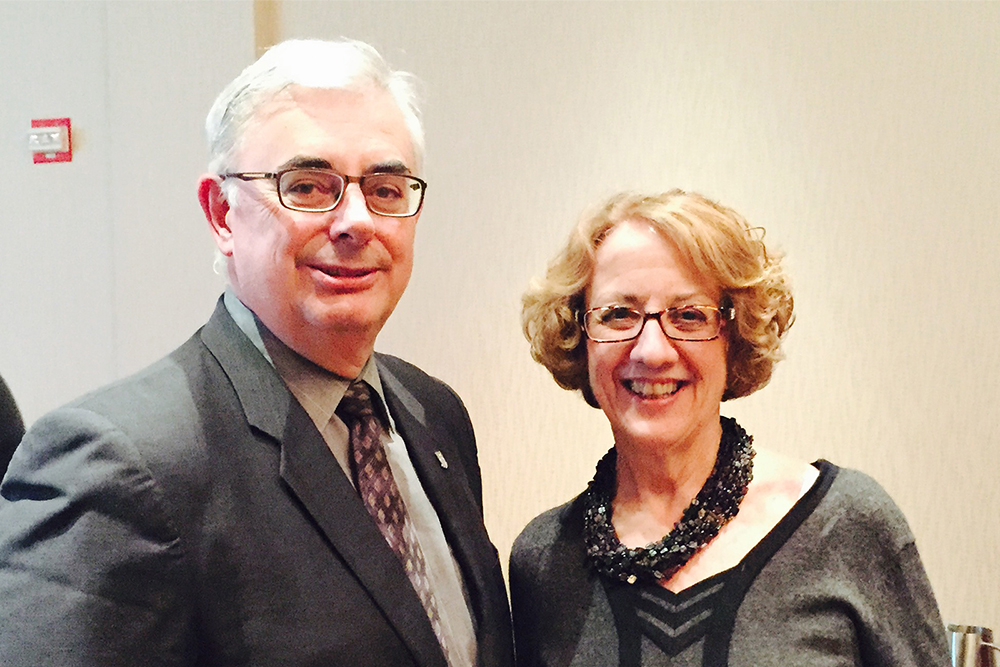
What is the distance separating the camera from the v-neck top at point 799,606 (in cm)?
132

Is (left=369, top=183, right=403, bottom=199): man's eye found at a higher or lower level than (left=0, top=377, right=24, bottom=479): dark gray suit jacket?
higher

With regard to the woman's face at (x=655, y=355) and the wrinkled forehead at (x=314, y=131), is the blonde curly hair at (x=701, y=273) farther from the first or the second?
the wrinkled forehead at (x=314, y=131)

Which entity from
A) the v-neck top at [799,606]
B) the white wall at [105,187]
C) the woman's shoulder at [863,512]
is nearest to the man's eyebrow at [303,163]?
the v-neck top at [799,606]

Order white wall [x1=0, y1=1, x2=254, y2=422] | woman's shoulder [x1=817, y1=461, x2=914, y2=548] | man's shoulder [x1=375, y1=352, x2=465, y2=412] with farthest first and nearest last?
1. white wall [x1=0, y1=1, x2=254, y2=422]
2. man's shoulder [x1=375, y1=352, x2=465, y2=412]
3. woman's shoulder [x1=817, y1=461, x2=914, y2=548]

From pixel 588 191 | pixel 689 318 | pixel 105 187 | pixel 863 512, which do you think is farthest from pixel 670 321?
pixel 105 187

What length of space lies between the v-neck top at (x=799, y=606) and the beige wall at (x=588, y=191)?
40.1 inches

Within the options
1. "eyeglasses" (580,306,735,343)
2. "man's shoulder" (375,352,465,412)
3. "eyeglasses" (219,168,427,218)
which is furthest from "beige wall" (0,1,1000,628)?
"eyeglasses" (219,168,427,218)

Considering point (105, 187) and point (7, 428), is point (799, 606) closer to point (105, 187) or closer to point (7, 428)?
point (7, 428)

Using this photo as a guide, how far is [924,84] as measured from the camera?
7.50ft

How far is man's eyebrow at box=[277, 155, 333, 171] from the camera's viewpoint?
4.03 ft

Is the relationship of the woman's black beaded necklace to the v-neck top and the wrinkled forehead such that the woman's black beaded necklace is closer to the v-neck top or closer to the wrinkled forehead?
the v-neck top

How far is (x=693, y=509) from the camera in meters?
1.45

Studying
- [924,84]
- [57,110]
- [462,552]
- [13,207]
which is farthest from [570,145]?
[13,207]

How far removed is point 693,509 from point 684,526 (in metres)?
0.04
